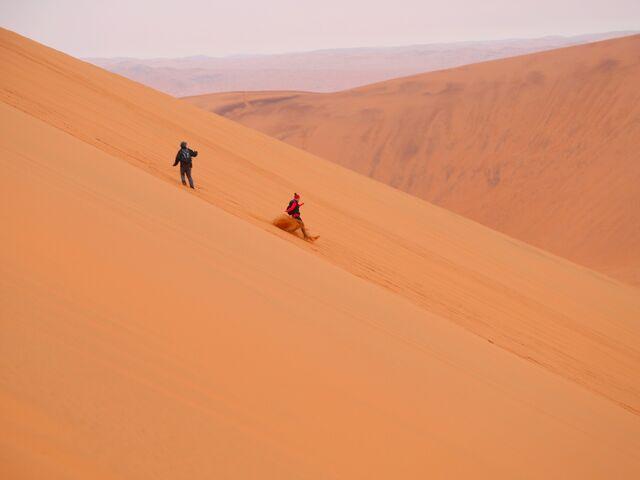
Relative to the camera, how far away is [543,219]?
23.0 metres

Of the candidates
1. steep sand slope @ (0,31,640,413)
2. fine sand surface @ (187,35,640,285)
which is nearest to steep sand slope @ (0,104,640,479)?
steep sand slope @ (0,31,640,413)

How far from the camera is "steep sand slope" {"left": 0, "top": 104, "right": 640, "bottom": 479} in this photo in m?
2.24

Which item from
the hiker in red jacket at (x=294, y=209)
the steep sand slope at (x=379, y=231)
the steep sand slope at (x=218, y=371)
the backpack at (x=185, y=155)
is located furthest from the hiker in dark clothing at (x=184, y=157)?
the steep sand slope at (x=218, y=371)

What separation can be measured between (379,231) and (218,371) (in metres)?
8.13

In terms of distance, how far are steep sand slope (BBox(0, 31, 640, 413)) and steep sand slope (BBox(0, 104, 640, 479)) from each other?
2394 millimetres

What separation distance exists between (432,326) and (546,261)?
8961 millimetres

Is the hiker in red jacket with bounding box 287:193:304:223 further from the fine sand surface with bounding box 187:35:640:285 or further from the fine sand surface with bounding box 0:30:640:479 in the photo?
the fine sand surface with bounding box 187:35:640:285

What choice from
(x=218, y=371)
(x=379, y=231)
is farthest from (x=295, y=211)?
(x=218, y=371)

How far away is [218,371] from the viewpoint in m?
2.88

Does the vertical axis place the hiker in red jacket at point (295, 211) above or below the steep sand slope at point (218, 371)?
above

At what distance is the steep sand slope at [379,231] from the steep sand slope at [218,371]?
7.85 ft

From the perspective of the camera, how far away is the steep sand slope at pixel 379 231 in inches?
311

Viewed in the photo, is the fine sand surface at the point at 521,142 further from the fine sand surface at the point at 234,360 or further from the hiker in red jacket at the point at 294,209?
the fine sand surface at the point at 234,360

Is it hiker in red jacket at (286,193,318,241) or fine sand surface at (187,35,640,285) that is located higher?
fine sand surface at (187,35,640,285)
